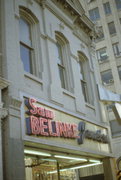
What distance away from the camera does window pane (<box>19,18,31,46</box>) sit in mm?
11229

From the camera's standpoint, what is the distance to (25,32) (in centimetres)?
1152

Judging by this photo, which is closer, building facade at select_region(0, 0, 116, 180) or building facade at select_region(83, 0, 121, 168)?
building facade at select_region(0, 0, 116, 180)

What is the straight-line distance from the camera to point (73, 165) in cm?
1355

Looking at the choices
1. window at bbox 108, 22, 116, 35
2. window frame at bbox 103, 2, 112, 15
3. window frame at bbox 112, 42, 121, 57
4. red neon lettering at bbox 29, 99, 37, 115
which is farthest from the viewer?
window frame at bbox 103, 2, 112, 15

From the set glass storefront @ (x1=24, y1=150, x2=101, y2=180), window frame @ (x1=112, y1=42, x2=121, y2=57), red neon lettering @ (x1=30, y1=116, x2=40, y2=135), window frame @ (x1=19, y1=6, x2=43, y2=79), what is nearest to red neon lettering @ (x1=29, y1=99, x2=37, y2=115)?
red neon lettering @ (x1=30, y1=116, x2=40, y2=135)

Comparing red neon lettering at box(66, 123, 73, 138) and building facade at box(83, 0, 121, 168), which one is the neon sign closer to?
red neon lettering at box(66, 123, 73, 138)

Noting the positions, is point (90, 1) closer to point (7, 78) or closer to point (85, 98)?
point (85, 98)

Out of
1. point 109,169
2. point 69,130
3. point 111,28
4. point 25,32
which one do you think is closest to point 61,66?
point 25,32

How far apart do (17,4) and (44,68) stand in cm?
276

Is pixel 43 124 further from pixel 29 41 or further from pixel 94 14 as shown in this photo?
pixel 94 14

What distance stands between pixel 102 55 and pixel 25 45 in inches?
1014

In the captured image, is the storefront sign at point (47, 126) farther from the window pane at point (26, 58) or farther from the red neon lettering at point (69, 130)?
the window pane at point (26, 58)

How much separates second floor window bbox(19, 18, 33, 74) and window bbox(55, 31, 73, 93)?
6.08 feet

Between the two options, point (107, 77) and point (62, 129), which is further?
point (107, 77)
